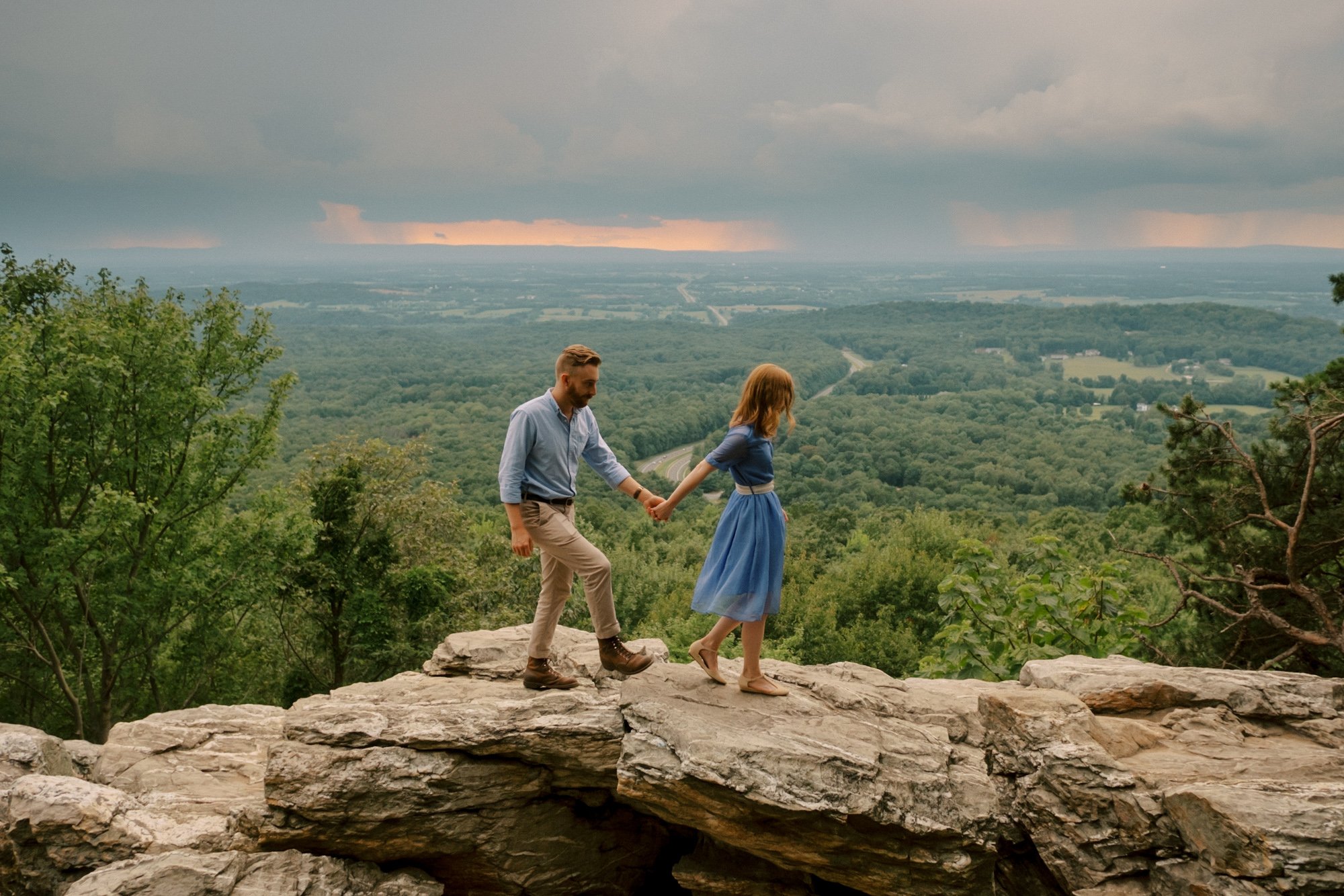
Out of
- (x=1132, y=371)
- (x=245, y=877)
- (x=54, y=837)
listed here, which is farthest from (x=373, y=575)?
(x=1132, y=371)

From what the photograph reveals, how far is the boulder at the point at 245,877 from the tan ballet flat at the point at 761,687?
135 inches

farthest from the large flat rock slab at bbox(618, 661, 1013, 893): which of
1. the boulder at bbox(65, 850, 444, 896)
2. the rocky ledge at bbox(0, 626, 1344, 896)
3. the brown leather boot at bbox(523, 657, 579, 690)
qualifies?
the boulder at bbox(65, 850, 444, 896)

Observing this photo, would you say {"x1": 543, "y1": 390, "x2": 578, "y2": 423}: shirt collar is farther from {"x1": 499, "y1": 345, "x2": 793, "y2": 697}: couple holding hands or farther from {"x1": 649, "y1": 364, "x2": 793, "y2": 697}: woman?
{"x1": 649, "y1": 364, "x2": 793, "y2": 697}: woman

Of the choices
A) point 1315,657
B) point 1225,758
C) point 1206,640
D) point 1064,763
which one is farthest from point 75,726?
point 1315,657

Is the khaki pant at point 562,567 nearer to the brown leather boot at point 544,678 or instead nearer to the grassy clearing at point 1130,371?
the brown leather boot at point 544,678

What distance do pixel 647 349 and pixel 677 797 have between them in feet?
473

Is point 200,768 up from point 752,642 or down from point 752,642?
down

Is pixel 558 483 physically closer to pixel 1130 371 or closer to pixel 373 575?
pixel 373 575

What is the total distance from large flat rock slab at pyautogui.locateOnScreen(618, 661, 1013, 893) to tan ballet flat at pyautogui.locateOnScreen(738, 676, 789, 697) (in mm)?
168

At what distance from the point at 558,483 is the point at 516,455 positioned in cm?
49

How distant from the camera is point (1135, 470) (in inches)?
2844

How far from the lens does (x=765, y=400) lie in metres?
6.43

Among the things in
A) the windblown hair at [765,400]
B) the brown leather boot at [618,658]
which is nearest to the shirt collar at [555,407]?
the windblown hair at [765,400]

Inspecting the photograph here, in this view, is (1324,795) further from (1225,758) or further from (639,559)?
(639,559)
